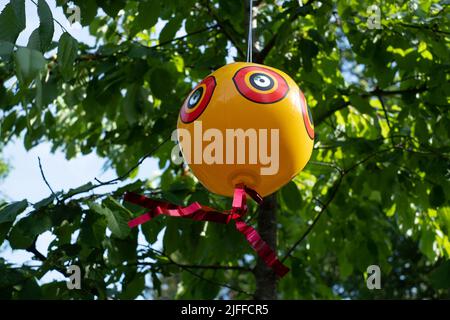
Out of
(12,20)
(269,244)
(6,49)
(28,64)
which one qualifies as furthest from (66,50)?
(269,244)

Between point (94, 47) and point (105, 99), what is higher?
point (94, 47)

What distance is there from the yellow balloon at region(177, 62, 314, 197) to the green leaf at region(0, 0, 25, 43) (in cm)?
56

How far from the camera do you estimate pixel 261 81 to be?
2.20m

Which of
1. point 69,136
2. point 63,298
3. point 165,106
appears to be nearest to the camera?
point 63,298

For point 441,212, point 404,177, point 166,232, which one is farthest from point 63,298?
point 441,212

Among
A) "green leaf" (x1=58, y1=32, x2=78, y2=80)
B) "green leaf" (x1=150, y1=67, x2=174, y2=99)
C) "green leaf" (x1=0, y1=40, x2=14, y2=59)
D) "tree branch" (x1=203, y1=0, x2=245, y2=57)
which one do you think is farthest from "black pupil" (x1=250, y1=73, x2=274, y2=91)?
"tree branch" (x1=203, y1=0, x2=245, y2=57)

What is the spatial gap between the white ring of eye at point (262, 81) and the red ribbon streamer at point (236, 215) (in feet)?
1.02

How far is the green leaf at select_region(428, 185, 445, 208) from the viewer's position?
11.5 ft

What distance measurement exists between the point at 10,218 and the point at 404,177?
2.07m

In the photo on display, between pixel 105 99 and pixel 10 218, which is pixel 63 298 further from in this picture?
pixel 105 99

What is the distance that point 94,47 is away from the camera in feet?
13.3

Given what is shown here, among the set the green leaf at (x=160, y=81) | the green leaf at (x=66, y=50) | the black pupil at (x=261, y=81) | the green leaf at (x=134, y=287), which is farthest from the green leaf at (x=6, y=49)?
the green leaf at (x=134, y=287)

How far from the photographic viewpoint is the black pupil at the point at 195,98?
224cm

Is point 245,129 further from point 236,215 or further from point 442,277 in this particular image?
point 442,277
